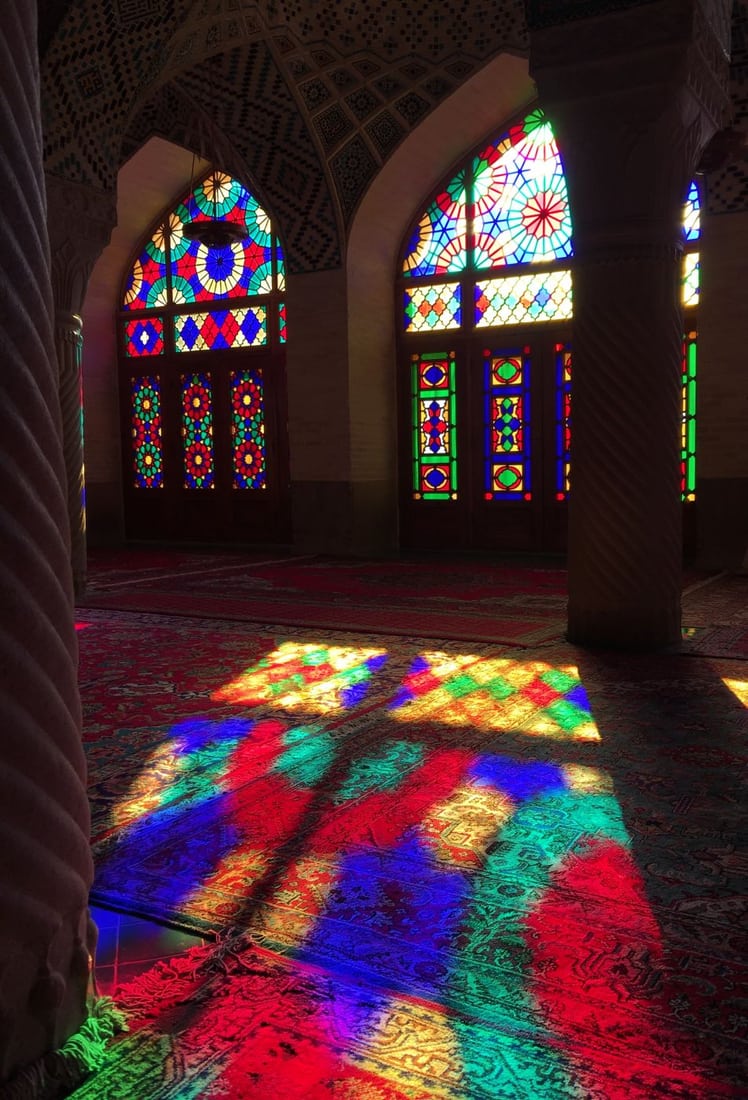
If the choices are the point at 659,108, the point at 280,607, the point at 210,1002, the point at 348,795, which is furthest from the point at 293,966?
the point at 280,607

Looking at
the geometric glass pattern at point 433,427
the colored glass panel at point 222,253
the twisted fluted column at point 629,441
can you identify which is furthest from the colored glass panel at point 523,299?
the twisted fluted column at point 629,441

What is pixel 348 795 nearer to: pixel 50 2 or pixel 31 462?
pixel 31 462

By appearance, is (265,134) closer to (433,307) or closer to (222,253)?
(222,253)

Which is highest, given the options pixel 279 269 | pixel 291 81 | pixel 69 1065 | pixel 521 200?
pixel 291 81

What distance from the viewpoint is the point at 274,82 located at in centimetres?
931

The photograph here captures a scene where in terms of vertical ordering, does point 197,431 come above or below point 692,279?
below

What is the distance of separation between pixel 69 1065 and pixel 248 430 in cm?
1018

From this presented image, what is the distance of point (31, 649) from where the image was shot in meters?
1.48

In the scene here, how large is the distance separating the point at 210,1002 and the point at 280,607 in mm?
4921

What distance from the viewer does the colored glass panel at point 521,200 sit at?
9.64 metres

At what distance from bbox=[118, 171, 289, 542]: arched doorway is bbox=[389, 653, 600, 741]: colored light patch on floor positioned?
691cm

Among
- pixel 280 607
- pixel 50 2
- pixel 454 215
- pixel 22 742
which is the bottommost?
pixel 280 607

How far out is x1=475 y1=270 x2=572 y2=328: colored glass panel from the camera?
9.71 m

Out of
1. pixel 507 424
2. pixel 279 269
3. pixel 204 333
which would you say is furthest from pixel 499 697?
pixel 204 333
